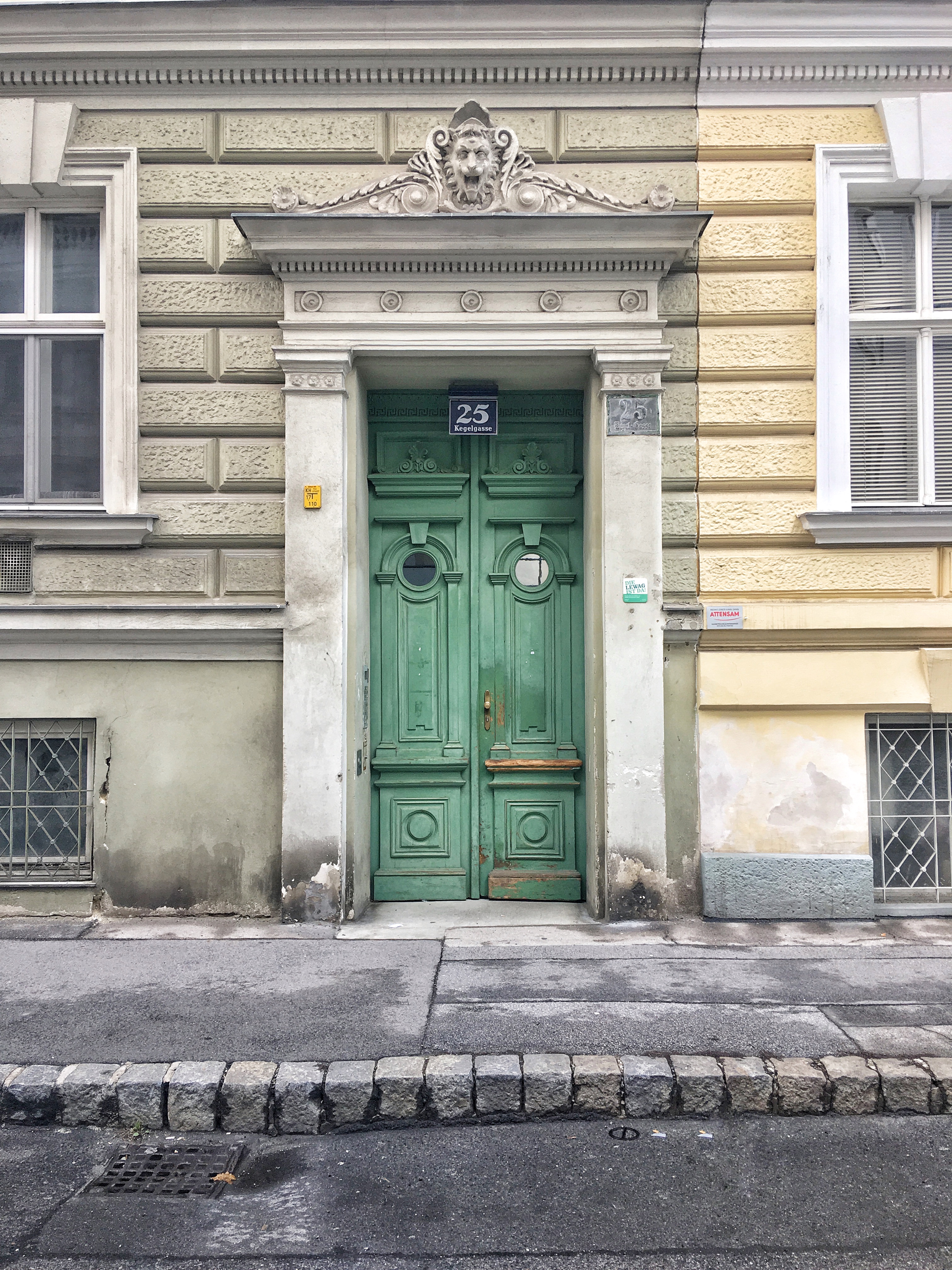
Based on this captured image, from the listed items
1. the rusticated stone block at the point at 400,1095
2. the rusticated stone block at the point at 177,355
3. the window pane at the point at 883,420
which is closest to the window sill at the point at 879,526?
the window pane at the point at 883,420

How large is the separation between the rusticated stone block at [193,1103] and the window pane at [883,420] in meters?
5.02

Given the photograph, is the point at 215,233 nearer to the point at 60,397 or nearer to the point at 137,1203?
the point at 60,397

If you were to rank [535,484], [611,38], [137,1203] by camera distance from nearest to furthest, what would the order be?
[137,1203] → [611,38] → [535,484]

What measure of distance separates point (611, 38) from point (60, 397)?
13.6 ft

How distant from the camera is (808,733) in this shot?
6176 mm

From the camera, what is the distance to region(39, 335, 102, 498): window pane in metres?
6.36

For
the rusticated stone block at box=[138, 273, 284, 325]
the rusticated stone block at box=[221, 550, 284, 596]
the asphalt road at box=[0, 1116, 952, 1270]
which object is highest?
the rusticated stone block at box=[138, 273, 284, 325]

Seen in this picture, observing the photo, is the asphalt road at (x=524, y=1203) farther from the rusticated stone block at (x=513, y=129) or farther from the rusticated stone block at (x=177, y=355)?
the rusticated stone block at (x=513, y=129)

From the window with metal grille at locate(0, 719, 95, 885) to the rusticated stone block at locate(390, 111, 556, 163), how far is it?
13.7ft

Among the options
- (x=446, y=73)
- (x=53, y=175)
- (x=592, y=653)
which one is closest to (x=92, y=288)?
(x=53, y=175)

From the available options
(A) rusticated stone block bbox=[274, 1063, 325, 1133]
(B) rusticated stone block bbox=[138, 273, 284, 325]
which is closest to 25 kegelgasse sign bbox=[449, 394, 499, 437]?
(B) rusticated stone block bbox=[138, 273, 284, 325]

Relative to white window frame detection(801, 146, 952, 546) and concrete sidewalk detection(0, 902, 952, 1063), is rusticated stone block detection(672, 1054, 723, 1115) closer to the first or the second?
concrete sidewalk detection(0, 902, 952, 1063)

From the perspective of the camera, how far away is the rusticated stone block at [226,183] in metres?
6.20

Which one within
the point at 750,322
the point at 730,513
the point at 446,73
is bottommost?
the point at 730,513
